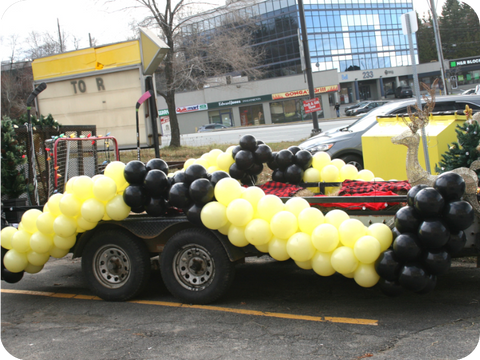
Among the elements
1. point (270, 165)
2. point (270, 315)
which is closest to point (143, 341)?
point (270, 315)

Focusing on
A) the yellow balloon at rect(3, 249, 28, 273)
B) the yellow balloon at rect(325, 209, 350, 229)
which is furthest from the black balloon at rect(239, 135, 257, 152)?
the yellow balloon at rect(3, 249, 28, 273)

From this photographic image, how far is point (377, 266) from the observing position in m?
4.08

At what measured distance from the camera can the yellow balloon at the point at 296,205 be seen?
14.5ft

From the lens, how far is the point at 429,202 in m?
3.88

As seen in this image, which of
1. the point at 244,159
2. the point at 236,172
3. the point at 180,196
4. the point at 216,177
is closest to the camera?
the point at 180,196

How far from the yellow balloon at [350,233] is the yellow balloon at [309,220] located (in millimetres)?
228

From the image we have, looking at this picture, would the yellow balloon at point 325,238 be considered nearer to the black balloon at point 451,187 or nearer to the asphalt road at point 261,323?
the asphalt road at point 261,323

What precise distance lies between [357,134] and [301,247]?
647 cm

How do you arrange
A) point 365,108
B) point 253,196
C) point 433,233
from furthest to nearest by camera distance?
point 365,108 → point 253,196 → point 433,233

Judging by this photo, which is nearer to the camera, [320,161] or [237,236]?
[237,236]

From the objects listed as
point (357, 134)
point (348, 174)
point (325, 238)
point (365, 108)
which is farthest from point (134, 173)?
point (365, 108)

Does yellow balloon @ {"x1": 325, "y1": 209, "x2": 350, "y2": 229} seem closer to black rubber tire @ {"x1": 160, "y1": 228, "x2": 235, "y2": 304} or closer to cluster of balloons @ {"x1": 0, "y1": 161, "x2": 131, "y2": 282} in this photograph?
black rubber tire @ {"x1": 160, "y1": 228, "x2": 235, "y2": 304}

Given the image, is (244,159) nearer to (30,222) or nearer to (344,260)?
(344,260)

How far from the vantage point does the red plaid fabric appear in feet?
17.4
